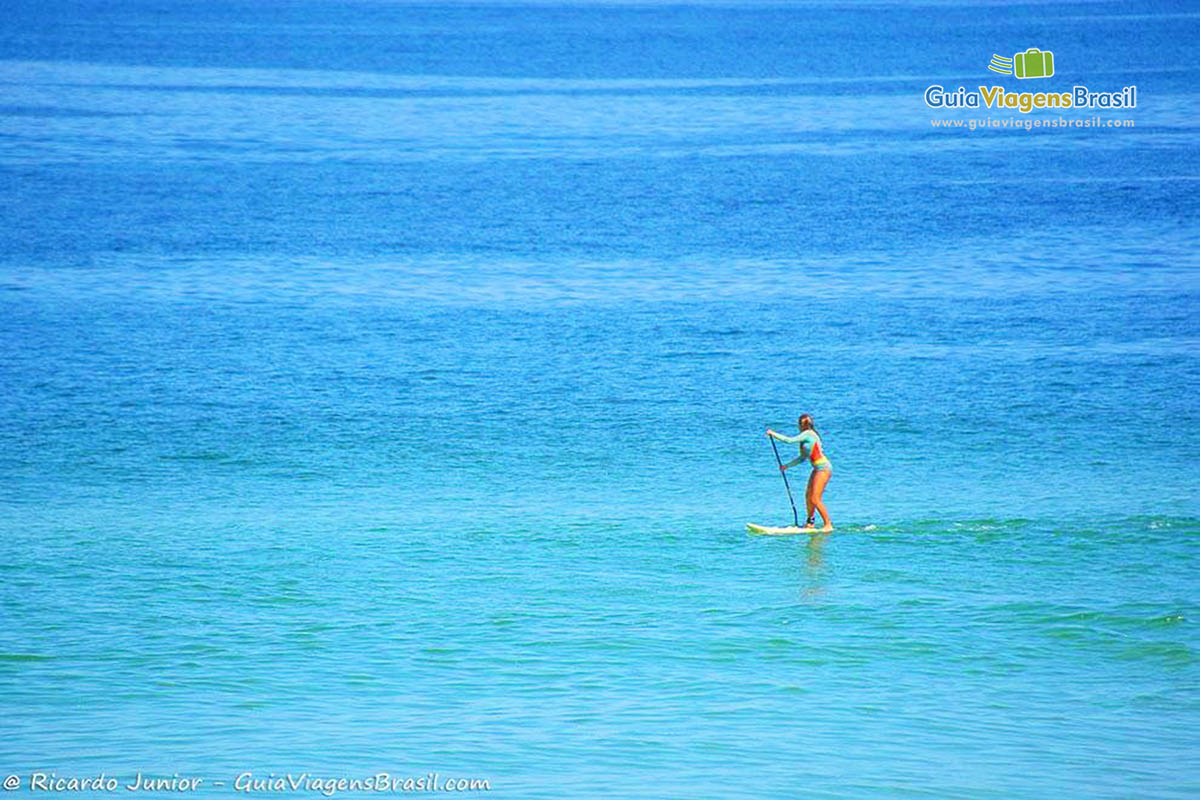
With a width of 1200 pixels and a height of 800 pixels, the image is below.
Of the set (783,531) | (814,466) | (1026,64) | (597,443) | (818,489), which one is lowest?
(783,531)

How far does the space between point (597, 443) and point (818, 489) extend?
8.17 metres

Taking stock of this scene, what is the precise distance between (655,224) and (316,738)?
137 feet

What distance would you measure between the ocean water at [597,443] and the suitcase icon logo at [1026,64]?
36.6ft

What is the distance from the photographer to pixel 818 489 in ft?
82.8

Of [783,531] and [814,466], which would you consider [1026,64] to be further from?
[783,531]

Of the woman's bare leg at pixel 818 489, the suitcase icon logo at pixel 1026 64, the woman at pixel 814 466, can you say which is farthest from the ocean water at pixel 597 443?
the suitcase icon logo at pixel 1026 64

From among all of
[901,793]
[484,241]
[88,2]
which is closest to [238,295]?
[484,241]

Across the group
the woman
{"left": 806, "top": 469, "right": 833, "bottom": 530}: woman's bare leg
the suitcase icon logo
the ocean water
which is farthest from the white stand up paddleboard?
the suitcase icon logo

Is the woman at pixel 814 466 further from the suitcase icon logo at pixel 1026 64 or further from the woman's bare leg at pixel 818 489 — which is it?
the suitcase icon logo at pixel 1026 64

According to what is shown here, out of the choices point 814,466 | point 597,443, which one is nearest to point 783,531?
point 814,466

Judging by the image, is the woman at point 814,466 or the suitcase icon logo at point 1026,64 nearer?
the woman at point 814,466

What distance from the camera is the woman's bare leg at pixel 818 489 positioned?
25.2 m

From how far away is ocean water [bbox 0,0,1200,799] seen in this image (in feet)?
57.9

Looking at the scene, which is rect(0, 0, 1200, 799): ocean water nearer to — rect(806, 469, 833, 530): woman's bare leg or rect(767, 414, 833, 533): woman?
rect(806, 469, 833, 530): woman's bare leg
